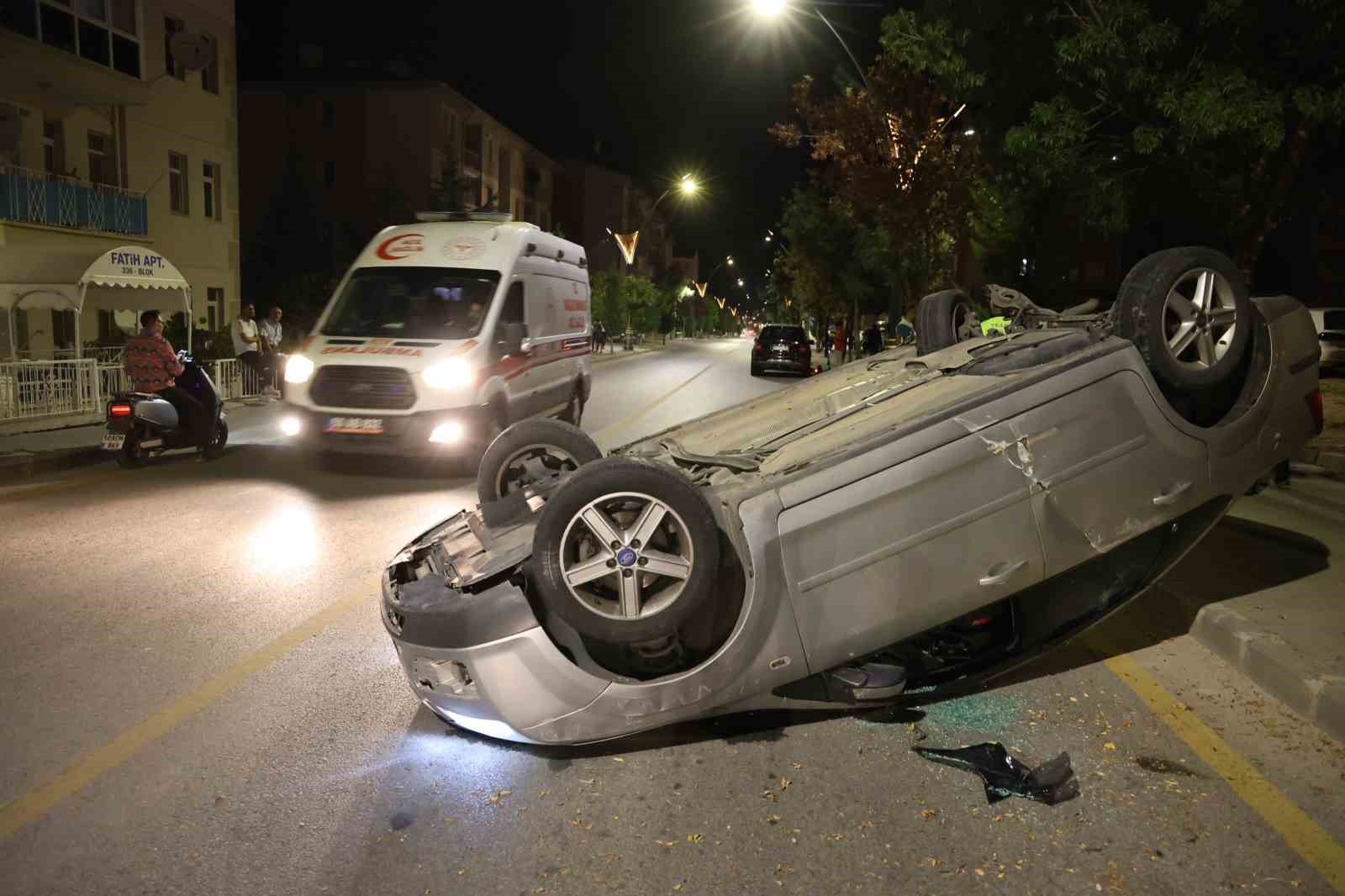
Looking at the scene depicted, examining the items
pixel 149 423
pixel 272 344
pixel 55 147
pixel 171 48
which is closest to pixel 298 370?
pixel 149 423

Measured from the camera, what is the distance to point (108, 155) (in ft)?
84.1

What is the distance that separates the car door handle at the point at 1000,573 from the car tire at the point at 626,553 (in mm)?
1029

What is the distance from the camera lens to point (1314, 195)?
15539 millimetres

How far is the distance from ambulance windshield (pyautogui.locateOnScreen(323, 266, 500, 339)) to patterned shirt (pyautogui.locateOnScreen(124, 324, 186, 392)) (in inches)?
69.7

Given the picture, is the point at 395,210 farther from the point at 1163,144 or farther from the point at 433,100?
the point at 1163,144

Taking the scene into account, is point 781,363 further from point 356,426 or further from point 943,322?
point 943,322

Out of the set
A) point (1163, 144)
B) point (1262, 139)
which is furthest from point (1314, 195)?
point (1262, 139)

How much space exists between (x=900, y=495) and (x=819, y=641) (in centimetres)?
61

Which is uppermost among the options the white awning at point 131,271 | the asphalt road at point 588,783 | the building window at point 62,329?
the white awning at point 131,271

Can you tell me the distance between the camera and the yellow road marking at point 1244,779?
134 inches

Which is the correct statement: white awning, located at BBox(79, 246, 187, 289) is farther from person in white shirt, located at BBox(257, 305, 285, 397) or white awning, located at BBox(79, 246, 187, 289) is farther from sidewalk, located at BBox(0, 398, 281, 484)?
sidewalk, located at BBox(0, 398, 281, 484)

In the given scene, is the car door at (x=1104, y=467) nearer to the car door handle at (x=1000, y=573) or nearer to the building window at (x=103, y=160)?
the car door handle at (x=1000, y=573)

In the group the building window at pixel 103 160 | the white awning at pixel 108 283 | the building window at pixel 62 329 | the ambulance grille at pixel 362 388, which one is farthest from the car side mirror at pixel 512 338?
the building window at pixel 103 160

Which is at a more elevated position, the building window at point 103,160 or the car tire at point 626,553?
the building window at point 103,160
